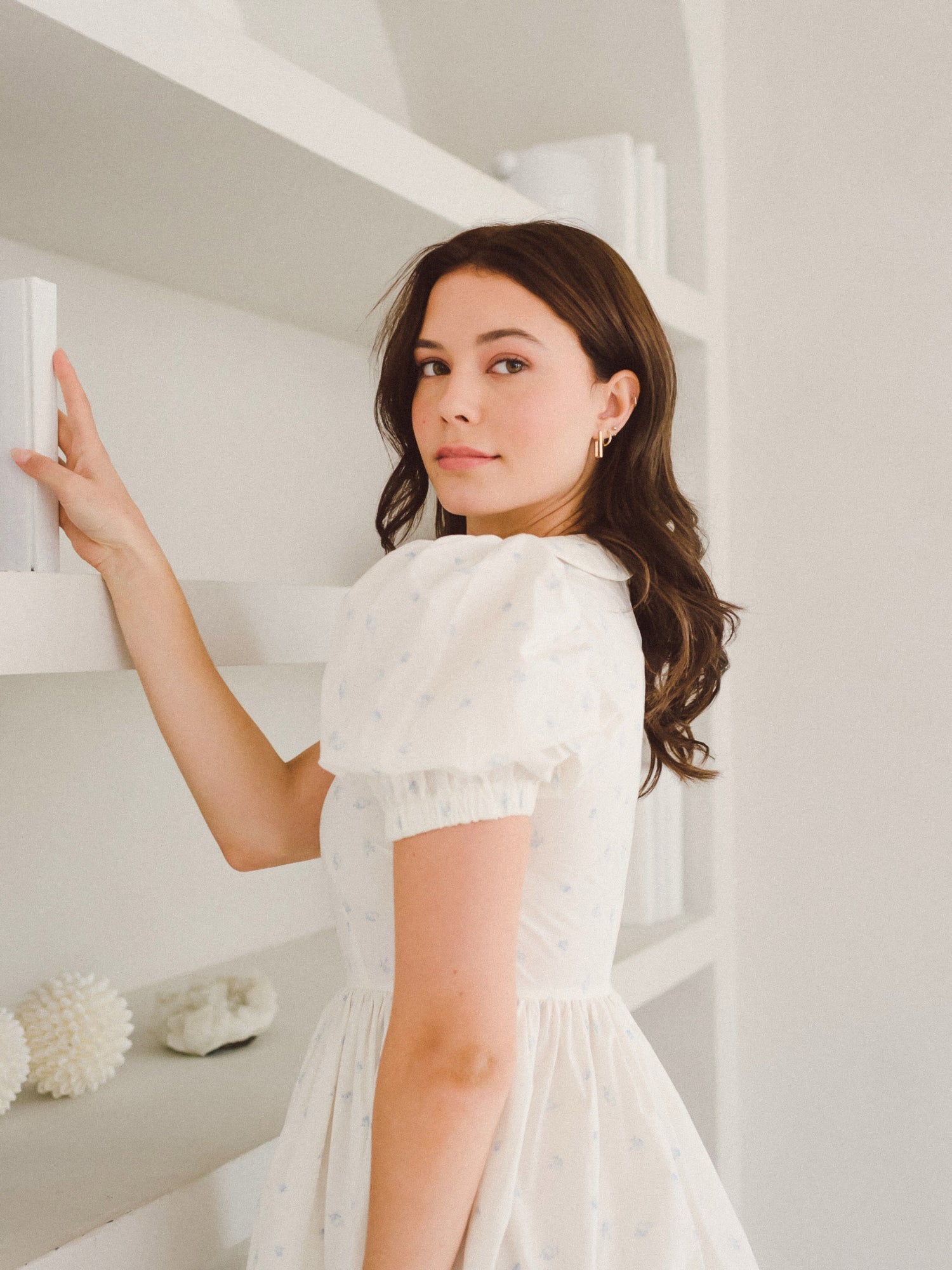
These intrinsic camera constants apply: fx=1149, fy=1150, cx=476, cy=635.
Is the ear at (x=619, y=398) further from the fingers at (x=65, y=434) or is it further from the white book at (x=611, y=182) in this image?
the white book at (x=611, y=182)

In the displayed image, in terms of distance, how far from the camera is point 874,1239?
152 centimetres

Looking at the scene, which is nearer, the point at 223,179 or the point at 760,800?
the point at 223,179

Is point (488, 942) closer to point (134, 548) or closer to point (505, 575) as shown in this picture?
point (505, 575)

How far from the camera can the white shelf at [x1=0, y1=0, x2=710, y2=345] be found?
764 mm

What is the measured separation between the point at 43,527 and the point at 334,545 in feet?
2.61

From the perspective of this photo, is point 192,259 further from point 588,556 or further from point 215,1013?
point 215,1013

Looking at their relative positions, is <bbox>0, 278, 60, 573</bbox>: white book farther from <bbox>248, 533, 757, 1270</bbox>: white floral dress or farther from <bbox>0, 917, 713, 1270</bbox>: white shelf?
<bbox>0, 917, 713, 1270</bbox>: white shelf

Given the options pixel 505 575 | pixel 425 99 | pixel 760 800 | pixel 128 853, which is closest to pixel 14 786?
pixel 128 853

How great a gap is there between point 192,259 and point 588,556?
0.61 meters

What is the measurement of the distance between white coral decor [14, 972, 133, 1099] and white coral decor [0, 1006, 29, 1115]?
4 centimetres

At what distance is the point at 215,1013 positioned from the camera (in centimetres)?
106

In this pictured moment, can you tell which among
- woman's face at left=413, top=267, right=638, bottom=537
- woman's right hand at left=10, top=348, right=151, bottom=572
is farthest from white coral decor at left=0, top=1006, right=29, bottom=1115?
woman's face at left=413, top=267, right=638, bottom=537

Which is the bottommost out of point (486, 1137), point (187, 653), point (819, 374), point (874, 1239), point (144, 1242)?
point (874, 1239)

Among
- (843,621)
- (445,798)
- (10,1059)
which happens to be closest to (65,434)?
(445,798)
